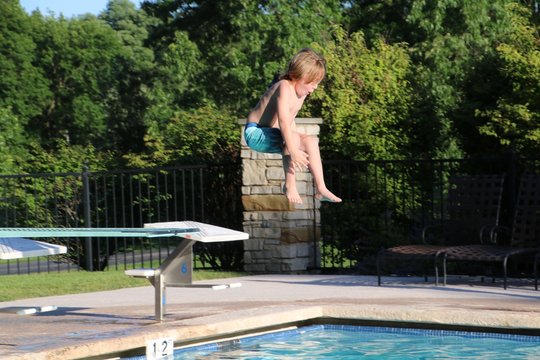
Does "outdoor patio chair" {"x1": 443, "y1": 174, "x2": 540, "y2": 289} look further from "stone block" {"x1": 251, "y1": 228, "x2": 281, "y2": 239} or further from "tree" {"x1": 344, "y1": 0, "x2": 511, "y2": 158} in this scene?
"tree" {"x1": 344, "y1": 0, "x2": 511, "y2": 158}

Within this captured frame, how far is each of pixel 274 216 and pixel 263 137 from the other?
547 centimetres

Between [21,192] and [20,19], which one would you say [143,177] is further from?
[20,19]

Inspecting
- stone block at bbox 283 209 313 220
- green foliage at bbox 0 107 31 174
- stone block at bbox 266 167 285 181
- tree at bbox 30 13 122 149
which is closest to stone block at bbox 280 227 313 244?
stone block at bbox 283 209 313 220

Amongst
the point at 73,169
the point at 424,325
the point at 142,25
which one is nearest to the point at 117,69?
the point at 142,25

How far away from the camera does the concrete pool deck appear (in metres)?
6.87

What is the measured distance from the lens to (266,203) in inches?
464

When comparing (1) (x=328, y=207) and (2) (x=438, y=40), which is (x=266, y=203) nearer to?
(1) (x=328, y=207)

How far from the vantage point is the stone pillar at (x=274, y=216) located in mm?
11711

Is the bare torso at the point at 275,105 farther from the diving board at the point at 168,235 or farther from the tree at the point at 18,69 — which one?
the tree at the point at 18,69

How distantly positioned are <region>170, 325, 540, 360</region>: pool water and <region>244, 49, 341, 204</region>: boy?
1598 mm

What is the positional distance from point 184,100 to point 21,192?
49.2 ft

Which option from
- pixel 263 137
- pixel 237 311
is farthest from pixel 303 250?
pixel 263 137

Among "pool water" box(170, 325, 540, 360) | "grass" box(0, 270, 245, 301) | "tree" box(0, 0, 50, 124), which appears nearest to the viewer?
"pool water" box(170, 325, 540, 360)

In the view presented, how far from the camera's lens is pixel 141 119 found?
40.9 m
